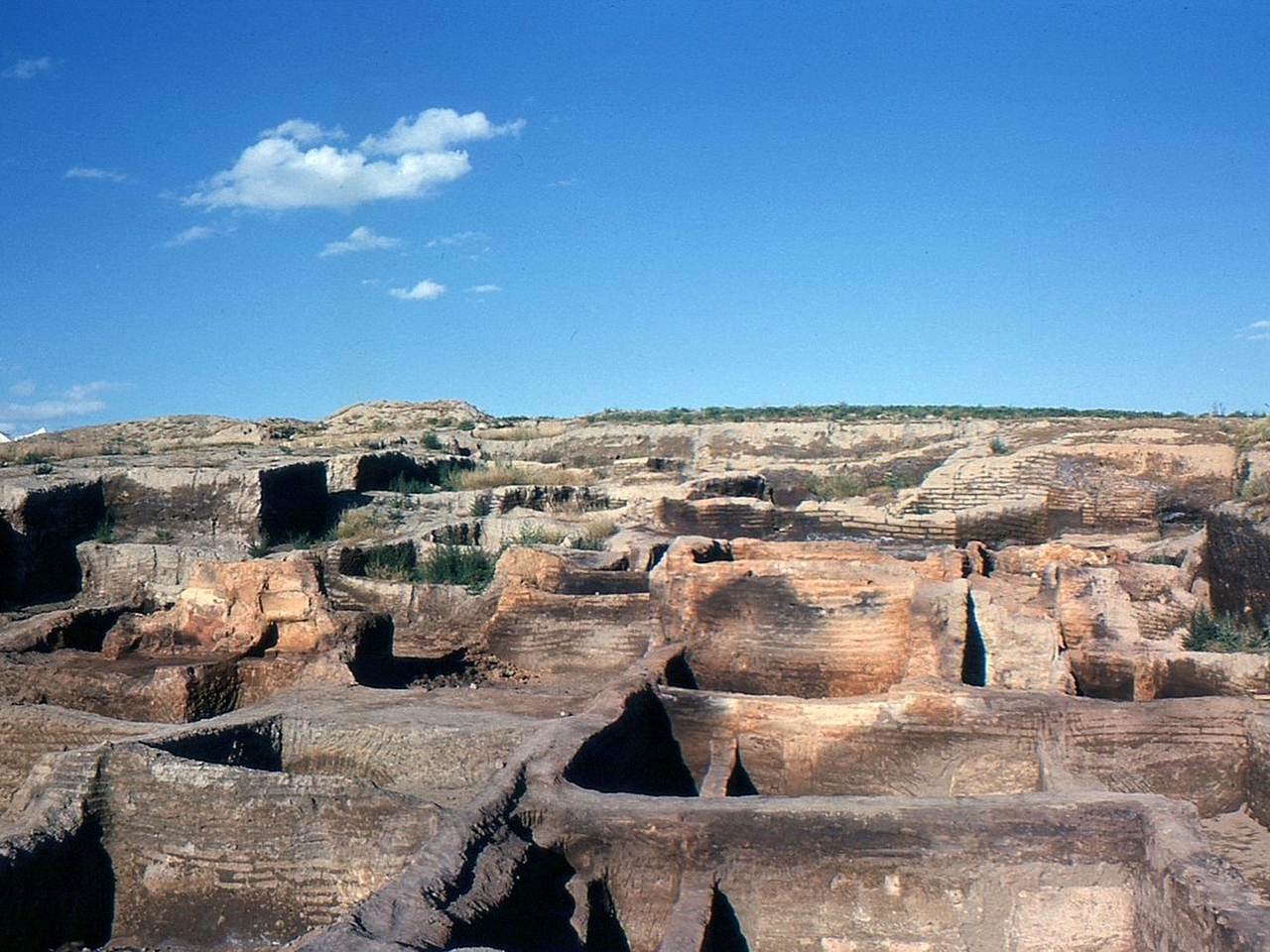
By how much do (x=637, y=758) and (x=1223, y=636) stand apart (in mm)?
4030

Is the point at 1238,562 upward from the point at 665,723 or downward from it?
upward

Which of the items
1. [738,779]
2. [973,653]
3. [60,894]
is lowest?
[60,894]

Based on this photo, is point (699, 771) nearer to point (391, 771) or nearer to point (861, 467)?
point (391, 771)

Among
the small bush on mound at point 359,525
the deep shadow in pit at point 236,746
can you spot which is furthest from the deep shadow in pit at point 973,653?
the small bush on mound at point 359,525

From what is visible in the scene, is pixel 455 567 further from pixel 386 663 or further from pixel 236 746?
pixel 236 746

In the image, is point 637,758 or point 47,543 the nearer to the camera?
point 637,758

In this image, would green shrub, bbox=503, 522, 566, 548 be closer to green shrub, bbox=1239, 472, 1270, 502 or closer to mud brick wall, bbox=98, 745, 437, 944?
green shrub, bbox=1239, 472, 1270, 502

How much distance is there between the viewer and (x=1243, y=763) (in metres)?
5.30

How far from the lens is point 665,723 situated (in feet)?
20.2

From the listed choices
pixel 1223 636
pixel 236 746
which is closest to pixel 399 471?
pixel 236 746

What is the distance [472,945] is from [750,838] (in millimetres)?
1151

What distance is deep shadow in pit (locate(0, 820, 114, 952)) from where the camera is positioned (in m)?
4.55

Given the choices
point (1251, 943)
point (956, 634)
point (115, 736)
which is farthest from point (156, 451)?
point (1251, 943)

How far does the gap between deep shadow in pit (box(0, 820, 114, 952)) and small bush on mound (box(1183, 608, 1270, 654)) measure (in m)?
6.30
